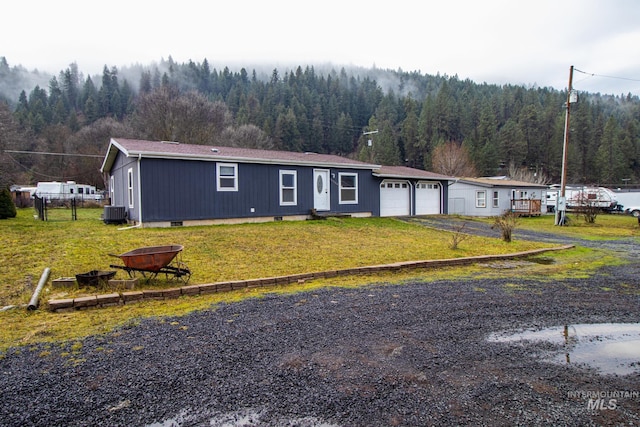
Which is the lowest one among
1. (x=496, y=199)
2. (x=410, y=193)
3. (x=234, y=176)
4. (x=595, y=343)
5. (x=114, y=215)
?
Answer: (x=595, y=343)

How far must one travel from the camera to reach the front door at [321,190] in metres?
17.4

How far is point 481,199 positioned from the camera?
26375 mm

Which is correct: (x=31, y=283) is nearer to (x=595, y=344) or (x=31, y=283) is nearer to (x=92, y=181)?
(x=595, y=344)

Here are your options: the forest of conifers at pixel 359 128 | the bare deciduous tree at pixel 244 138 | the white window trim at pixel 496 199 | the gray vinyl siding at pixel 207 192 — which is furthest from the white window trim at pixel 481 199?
the bare deciduous tree at pixel 244 138

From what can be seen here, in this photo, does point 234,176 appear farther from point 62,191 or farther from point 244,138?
point 62,191

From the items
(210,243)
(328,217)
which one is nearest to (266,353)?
(210,243)

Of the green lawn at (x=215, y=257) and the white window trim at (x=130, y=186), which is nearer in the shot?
the green lawn at (x=215, y=257)

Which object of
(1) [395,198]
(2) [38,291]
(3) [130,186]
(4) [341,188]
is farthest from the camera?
(1) [395,198]

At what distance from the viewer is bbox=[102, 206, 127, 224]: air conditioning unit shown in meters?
14.9

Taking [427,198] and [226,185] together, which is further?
[427,198]

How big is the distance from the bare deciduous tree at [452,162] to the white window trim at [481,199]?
49.7 ft

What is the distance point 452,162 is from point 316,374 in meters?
42.2

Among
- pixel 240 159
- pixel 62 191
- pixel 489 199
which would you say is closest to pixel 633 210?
pixel 489 199

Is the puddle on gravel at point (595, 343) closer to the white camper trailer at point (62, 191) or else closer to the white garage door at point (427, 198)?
the white garage door at point (427, 198)
